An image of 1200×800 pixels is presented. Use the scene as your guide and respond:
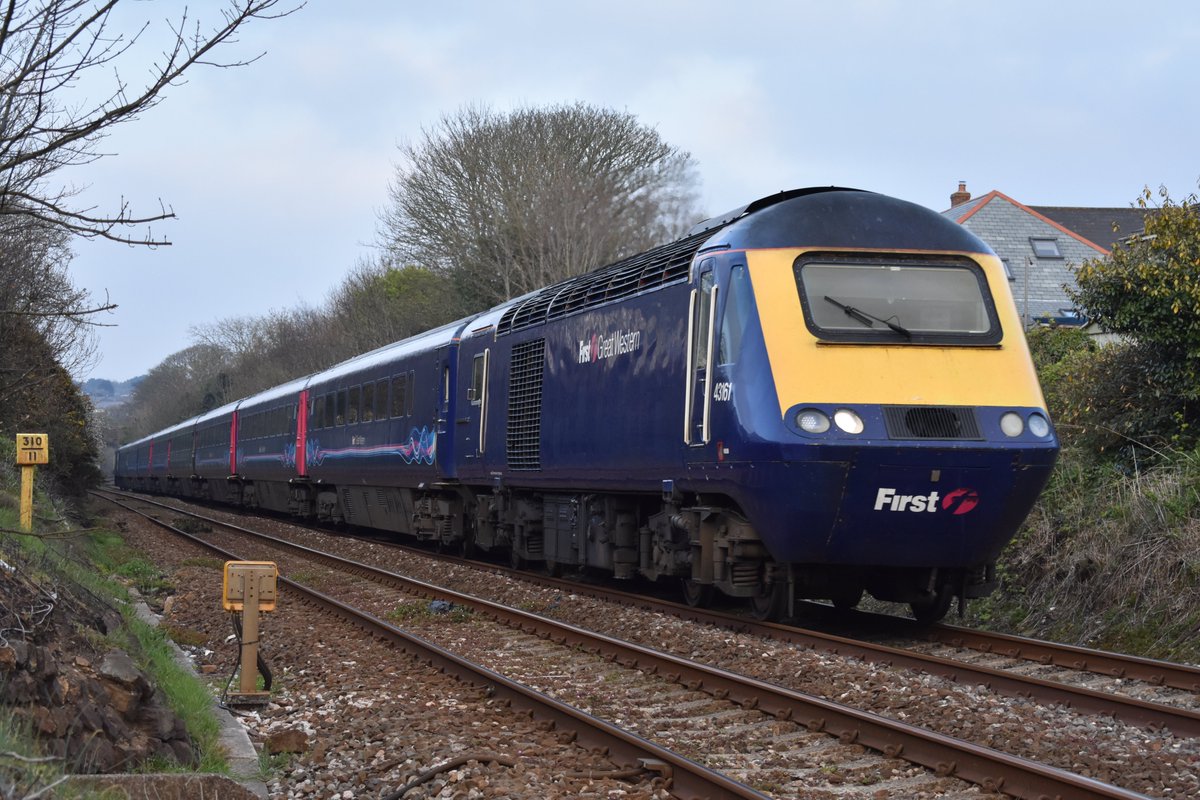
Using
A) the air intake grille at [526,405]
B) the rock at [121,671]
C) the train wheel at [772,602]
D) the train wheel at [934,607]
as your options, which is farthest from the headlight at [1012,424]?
the rock at [121,671]

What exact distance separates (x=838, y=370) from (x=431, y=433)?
30.1ft

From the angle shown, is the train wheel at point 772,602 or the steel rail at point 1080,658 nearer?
the steel rail at point 1080,658

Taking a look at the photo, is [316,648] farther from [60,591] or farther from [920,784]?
[920,784]

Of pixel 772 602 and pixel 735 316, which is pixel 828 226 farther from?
pixel 772 602

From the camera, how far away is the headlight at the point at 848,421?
8.77 m

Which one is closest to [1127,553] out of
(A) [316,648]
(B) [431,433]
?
(A) [316,648]

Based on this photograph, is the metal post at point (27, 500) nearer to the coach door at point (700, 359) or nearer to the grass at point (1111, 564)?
the coach door at point (700, 359)

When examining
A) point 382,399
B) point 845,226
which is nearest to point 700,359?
point 845,226

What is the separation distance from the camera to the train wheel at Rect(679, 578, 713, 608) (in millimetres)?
11234

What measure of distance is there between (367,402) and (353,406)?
1.00 m

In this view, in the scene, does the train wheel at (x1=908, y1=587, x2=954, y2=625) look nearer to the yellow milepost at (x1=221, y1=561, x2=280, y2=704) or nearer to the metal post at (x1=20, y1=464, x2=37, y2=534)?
the yellow milepost at (x1=221, y1=561, x2=280, y2=704)

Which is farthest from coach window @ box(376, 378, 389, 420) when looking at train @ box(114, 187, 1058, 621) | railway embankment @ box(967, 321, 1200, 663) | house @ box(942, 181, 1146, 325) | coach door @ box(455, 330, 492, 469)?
house @ box(942, 181, 1146, 325)

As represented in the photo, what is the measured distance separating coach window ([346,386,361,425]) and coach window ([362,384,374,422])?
320 millimetres

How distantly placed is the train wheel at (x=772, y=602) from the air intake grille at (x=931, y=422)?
1837 millimetres
